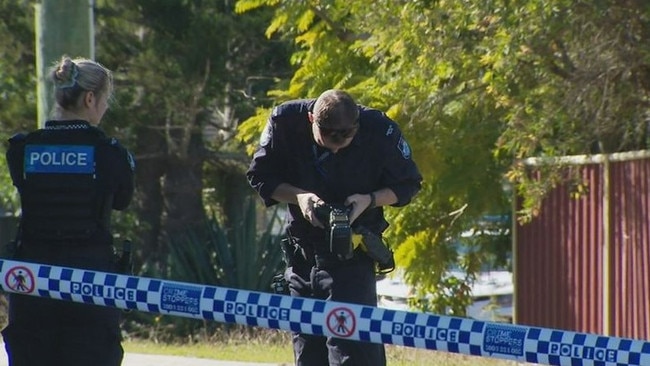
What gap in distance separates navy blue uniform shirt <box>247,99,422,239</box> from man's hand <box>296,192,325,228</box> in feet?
0.45

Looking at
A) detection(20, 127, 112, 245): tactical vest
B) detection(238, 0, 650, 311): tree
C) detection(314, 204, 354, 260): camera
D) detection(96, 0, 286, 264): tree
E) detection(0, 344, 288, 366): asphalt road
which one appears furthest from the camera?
detection(96, 0, 286, 264): tree

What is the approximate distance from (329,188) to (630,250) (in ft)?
18.3

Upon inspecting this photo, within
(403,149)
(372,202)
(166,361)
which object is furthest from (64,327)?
(166,361)

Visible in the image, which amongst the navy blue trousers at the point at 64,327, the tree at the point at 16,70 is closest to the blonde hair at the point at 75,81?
the navy blue trousers at the point at 64,327

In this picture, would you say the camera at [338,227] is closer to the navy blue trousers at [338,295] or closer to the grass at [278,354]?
the navy blue trousers at [338,295]

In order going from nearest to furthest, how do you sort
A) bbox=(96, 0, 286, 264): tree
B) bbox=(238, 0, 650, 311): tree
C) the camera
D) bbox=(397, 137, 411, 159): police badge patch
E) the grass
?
1. the camera
2. bbox=(397, 137, 411, 159): police badge patch
3. bbox=(238, 0, 650, 311): tree
4. the grass
5. bbox=(96, 0, 286, 264): tree

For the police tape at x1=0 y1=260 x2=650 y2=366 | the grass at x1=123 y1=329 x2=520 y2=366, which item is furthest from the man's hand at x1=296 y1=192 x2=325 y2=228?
the grass at x1=123 y1=329 x2=520 y2=366

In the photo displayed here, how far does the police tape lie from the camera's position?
4426 mm

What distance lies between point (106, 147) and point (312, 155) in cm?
98

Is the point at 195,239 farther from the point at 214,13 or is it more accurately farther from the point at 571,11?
the point at 571,11

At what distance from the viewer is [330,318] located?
4.77 m

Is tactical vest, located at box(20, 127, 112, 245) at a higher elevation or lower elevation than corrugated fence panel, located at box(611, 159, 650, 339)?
higher

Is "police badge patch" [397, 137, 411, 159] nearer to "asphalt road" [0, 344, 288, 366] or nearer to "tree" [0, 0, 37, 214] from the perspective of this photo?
"asphalt road" [0, 344, 288, 366]

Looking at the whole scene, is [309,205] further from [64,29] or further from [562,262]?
[562,262]
